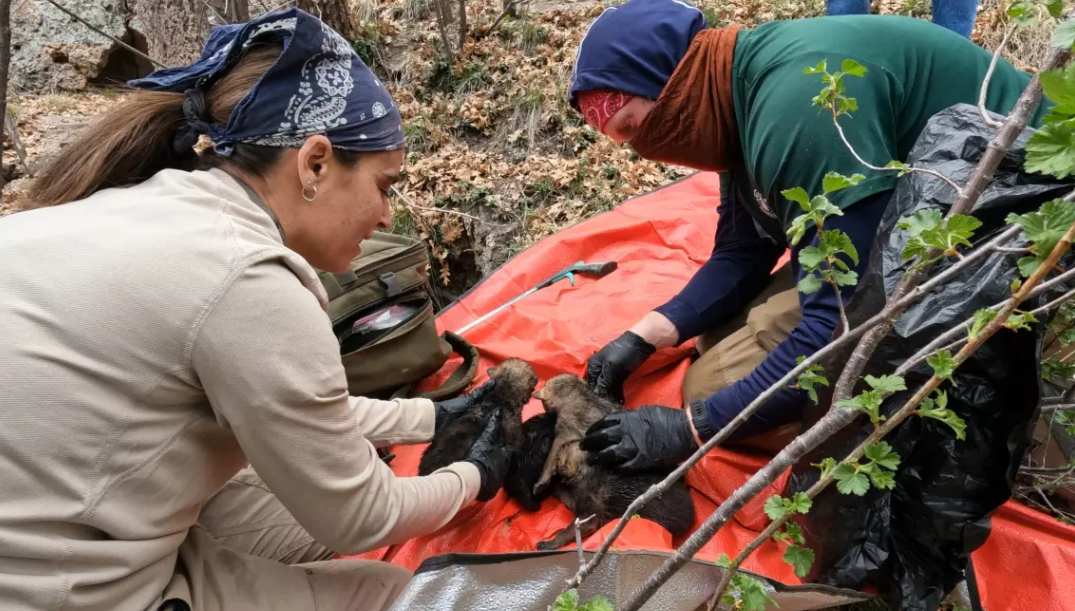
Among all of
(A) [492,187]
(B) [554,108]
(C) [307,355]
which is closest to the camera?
(C) [307,355]

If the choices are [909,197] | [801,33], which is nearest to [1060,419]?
[909,197]

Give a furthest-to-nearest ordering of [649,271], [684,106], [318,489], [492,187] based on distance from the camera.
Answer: [492,187]
[649,271]
[684,106]
[318,489]

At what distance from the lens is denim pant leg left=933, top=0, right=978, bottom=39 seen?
14.2 feet

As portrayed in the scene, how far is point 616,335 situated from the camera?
360cm

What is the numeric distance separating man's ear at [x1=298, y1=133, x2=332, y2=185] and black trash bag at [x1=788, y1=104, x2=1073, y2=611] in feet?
4.97

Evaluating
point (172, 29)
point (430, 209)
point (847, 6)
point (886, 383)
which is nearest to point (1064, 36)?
point (886, 383)

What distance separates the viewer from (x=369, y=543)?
A: 1.93 meters

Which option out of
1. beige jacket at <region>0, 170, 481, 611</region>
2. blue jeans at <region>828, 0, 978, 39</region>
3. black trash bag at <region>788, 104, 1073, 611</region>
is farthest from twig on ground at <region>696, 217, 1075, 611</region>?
blue jeans at <region>828, 0, 978, 39</region>

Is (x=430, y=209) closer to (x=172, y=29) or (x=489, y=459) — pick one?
(x=172, y=29)

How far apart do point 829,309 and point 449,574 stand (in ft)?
4.86

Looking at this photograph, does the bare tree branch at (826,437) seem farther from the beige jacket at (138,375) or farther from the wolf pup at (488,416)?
the wolf pup at (488,416)

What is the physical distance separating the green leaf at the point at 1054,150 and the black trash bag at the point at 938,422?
2.60ft

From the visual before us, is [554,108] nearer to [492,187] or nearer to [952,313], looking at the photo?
[492,187]

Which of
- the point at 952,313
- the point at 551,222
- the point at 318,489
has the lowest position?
the point at 551,222
